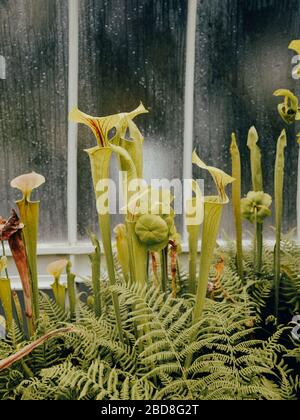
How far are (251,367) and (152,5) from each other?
1.11 m

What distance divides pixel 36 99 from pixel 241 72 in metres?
0.62

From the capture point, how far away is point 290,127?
145 centimetres

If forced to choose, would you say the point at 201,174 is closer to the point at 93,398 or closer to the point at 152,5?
the point at 152,5

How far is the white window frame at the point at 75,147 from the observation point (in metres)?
1.29

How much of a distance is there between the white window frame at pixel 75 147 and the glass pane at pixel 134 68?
0.06ft

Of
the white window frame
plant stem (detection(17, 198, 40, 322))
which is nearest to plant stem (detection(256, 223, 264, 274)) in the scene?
plant stem (detection(17, 198, 40, 322))

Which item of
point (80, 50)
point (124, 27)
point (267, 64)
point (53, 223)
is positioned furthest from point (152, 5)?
point (53, 223)

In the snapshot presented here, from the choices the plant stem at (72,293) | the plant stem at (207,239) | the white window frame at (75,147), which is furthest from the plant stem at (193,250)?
the white window frame at (75,147)

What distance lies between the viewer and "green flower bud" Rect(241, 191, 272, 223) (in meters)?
0.73

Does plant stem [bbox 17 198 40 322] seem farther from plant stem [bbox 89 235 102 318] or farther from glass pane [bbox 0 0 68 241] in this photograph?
glass pane [bbox 0 0 68 241]

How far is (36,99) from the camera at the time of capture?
4.29 feet

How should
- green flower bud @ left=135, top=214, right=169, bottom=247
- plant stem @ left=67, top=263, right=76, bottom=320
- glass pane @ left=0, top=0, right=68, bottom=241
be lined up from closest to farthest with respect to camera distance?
1. green flower bud @ left=135, top=214, right=169, bottom=247
2. plant stem @ left=67, top=263, right=76, bottom=320
3. glass pane @ left=0, top=0, right=68, bottom=241

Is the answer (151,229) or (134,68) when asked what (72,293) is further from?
(134,68)

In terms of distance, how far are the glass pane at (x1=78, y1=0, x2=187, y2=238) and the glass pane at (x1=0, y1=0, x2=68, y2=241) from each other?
7 cm
